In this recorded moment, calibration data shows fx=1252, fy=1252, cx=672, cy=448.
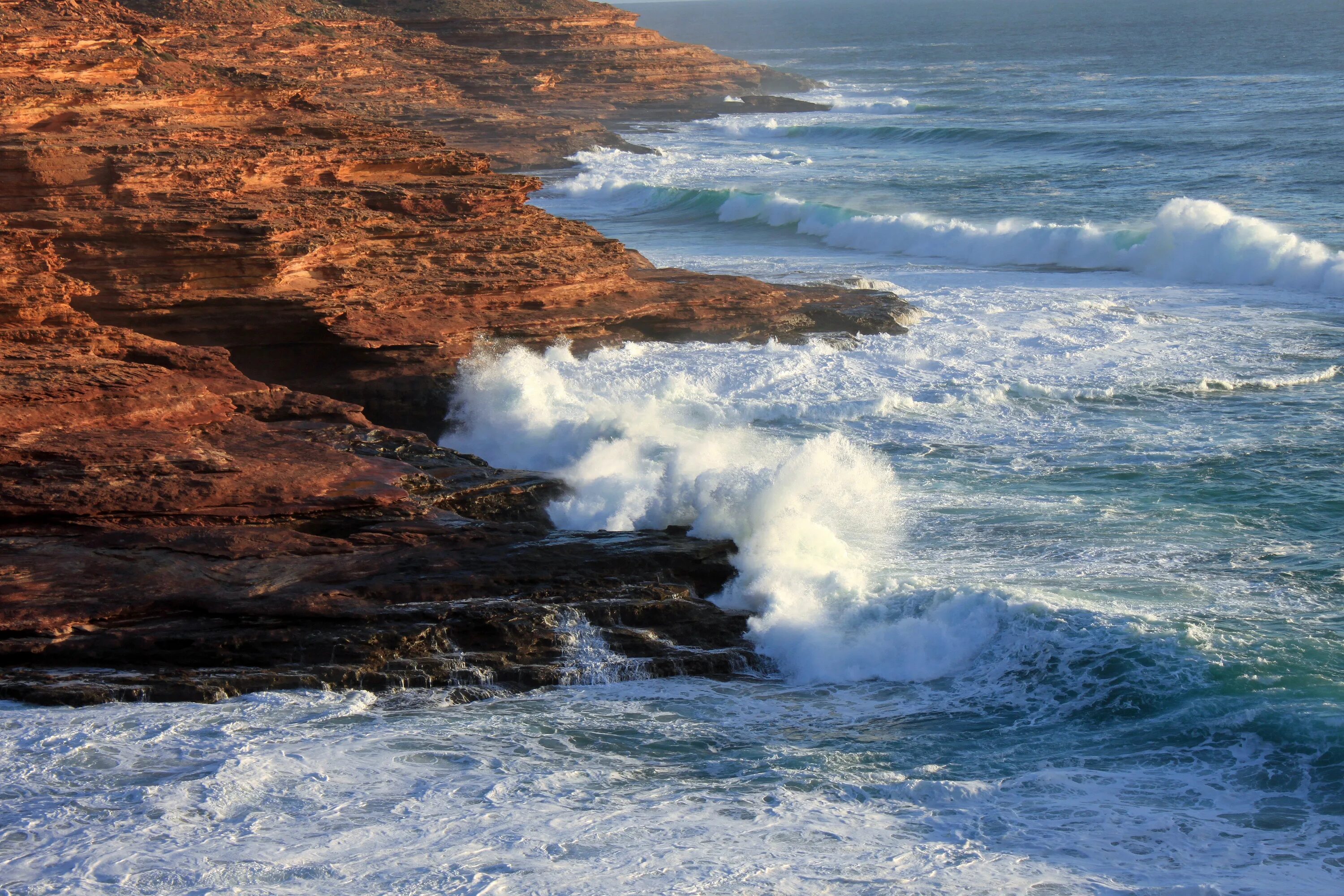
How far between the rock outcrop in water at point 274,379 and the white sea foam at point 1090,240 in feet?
26.3

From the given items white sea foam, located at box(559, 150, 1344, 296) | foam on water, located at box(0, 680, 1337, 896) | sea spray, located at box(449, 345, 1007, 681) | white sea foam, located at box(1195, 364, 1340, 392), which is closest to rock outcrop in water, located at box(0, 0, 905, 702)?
sea spray, located at box(449, 345, 1007, 681)

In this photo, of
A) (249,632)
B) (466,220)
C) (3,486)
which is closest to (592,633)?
(249,632)

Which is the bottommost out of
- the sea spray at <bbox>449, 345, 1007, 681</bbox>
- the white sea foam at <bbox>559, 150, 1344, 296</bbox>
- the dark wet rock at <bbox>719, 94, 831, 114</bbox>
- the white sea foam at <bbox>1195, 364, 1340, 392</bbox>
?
the sea spray at <bbox>449, 345, 1007, 681</bbox>

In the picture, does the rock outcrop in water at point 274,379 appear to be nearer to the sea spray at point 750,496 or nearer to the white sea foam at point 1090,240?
the sea spray at point 750,496

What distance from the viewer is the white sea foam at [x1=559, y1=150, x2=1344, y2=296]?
2297cm

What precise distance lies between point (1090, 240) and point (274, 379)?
1831cm

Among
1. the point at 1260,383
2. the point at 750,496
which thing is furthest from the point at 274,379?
the point at 1260,383

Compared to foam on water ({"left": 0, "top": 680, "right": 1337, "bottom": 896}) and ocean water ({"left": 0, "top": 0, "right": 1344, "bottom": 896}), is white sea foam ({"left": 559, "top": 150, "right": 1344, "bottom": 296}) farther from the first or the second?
foam on water ({"left": 0, "top": 680, "right": 1337, "bottom": 896})

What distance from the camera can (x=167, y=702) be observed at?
7.96 m

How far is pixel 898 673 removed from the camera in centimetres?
896

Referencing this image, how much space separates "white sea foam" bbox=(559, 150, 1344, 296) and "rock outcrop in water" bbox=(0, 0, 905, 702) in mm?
8026

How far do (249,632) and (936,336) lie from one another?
12.3 metres

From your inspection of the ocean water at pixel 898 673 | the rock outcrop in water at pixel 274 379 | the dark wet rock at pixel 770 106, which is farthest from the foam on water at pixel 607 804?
the dark wet rock at pixel 770 106

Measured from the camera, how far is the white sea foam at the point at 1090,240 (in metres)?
23.0
